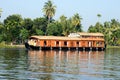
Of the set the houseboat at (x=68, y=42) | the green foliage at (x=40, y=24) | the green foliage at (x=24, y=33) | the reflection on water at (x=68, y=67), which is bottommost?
the reflection on water at (x=68, y=67)

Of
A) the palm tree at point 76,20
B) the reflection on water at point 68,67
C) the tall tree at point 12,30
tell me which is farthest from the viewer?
the palm tree at point 76,20

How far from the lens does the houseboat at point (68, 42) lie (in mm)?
85625

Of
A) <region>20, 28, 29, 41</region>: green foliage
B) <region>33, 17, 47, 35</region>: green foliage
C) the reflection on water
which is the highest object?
<region>33, 17, 47, 35</region>: green foliage

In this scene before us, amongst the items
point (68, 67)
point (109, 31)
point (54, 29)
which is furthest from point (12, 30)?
point (68, 67)

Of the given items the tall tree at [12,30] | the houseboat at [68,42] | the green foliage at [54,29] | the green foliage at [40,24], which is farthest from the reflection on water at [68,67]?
the green foliage at [40,24]

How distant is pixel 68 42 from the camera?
8862 centimetres

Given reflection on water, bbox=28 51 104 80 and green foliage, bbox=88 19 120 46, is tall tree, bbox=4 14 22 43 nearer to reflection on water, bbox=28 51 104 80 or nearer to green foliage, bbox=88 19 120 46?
green foliage, bbox=88 19 120 46

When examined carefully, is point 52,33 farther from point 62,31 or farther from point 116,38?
point 116,38

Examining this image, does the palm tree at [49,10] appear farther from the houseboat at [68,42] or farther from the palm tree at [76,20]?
the houseboat at [68,42]

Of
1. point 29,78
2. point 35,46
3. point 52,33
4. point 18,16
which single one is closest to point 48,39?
point 35,46

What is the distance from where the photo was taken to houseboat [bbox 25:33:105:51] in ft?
281

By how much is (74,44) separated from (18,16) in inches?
1351

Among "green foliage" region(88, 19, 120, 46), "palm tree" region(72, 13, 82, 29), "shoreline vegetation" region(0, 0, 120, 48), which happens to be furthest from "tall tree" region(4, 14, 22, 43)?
"green foliage" region(88, 19, 120, 46)

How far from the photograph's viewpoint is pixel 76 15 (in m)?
125
